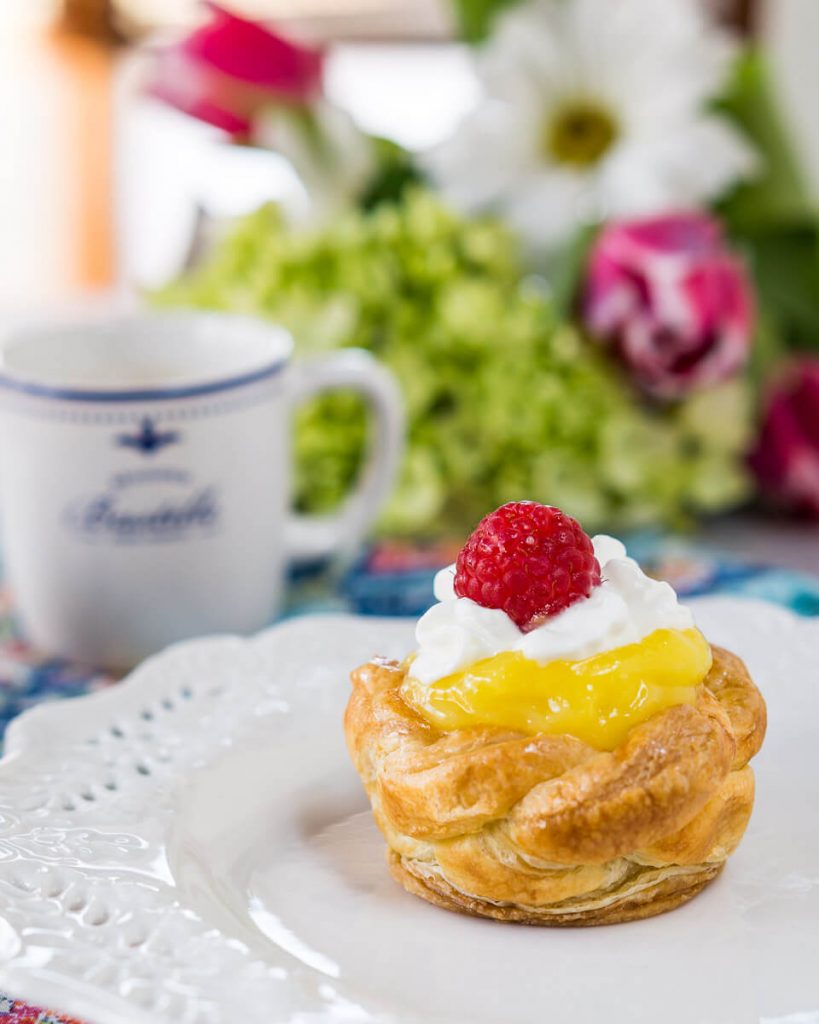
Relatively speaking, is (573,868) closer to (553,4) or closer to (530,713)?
(530,713)

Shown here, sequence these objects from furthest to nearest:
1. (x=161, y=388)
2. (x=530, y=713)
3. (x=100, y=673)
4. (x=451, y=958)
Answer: (x=100, y=673)
(x=161, y=388)
(x=530, y=713)
(x=451, y=958)

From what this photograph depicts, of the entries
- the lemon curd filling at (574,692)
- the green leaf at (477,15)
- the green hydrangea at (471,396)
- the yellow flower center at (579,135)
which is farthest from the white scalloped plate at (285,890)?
the green leaf at (477,15)

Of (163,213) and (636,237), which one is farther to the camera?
(163,213)

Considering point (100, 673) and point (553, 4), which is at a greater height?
point (553, 4)

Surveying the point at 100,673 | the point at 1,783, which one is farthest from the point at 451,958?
the point at 100,673

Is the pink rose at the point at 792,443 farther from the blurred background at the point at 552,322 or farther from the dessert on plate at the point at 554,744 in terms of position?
the dessert on plate at the point at 554,744

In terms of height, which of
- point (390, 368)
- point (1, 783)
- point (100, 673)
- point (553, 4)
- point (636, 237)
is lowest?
point (100, 673)

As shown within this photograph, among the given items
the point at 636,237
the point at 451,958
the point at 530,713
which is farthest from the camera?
the point at 636,237

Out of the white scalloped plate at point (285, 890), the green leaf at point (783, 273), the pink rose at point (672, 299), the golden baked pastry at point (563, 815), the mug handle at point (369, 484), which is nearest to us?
the white scalloped plate at point (285, 890)
